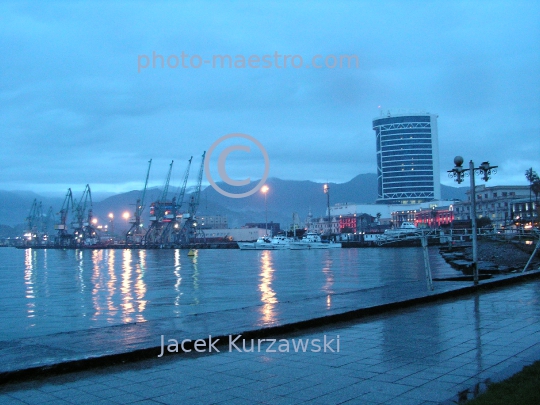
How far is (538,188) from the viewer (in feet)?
233

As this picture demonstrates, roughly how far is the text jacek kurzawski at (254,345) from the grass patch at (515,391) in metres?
2.38

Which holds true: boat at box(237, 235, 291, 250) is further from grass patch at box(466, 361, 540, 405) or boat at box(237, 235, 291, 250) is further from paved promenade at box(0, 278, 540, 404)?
grass patch at box(466, 361, 540, 405)

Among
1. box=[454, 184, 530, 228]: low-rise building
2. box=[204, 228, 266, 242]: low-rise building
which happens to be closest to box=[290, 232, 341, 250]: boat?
box=[454, 184, 530, 228]: low-rise building

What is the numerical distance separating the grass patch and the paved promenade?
0.75 feet

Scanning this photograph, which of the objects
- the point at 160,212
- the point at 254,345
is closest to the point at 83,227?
the point at 160,212

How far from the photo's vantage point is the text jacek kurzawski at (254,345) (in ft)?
22.1

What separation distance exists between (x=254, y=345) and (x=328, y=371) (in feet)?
5.69

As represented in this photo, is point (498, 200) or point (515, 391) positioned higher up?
point (498, 200)

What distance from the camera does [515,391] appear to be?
4301 millimetres

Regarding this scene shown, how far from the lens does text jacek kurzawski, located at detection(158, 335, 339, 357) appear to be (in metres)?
6.73

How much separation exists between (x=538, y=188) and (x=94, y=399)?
3017 inches

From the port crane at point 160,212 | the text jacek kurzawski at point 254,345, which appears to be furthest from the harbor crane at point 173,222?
the text jacek kurzawski at point 254,345

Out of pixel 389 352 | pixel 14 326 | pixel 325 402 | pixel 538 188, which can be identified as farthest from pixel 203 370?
pixel 538 188

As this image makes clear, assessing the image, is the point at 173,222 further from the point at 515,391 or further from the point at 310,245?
the point at 515,391
